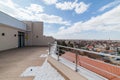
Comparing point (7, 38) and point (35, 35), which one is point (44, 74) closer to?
point (7, 38)

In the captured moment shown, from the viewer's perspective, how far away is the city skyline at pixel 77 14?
476 inches

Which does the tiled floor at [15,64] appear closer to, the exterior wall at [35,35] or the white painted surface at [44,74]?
the white painted surface at [44,74]

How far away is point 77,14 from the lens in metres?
16.1

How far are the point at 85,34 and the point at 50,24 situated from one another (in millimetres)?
7243

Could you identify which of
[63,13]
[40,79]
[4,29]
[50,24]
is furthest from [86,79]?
[50,24]

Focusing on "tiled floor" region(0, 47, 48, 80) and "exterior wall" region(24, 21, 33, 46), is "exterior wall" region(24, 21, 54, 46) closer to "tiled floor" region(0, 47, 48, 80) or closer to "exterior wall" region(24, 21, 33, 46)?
"exterior wall" region(24, 21, 33, 46)

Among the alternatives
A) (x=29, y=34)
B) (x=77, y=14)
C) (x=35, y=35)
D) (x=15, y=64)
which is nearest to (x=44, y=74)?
(x=15, y=64)

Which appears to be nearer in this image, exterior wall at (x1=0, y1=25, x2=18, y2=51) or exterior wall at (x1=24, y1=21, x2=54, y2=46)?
exterior wall at (x1=0, y1=25, x2=18, y2=51)

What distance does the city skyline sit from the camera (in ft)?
39.7

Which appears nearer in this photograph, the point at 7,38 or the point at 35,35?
the point at 7,38

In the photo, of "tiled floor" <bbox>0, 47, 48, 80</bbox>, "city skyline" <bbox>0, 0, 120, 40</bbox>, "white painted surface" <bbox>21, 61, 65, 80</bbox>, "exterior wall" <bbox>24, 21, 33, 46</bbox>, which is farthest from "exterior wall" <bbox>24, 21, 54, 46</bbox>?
"white painted surface" <bbox>21, 61, 65, 80</bbox>

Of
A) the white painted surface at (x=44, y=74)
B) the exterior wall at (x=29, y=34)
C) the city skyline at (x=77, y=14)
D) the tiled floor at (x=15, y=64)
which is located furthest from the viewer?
the exterior wall at (x=29, y=34)

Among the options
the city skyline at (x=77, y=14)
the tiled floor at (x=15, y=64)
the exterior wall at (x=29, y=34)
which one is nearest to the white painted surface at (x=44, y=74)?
the tiled floor at (x=15, y=64)

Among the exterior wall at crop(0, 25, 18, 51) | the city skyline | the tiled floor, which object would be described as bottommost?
the tiled floor
